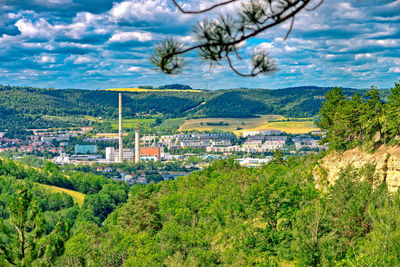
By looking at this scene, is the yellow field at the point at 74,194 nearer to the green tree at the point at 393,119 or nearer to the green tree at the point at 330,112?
the green tree at the point at 330,112

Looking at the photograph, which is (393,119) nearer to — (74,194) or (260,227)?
(260,227)

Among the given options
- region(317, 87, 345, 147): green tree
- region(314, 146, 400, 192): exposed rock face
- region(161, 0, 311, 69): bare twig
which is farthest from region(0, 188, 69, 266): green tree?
region(317, 87, 345, 147): green tree

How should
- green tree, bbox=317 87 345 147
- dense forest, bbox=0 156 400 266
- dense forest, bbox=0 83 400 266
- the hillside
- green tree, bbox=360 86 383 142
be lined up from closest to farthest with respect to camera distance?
dense forest, bbox=0 83 400 266, dense forest, bbox=0 156 400 266, the hillside, green tree, bbox=360 86 383 142, green tree, bbox=317 87 345 147

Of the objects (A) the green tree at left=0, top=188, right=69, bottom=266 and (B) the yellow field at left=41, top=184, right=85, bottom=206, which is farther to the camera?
(B) the yellow field at left=41, top=184, right=85, bottom=206

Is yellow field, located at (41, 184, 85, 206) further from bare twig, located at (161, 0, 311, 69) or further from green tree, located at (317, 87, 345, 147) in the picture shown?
bare twig, located at (161, 0, 311, 69)

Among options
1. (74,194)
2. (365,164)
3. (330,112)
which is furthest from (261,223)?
(74,194)

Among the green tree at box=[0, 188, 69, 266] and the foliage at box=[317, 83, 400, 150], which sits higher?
the foliage at box=[317, 83, 400, 150]

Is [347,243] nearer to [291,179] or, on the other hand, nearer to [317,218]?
[317,218]
